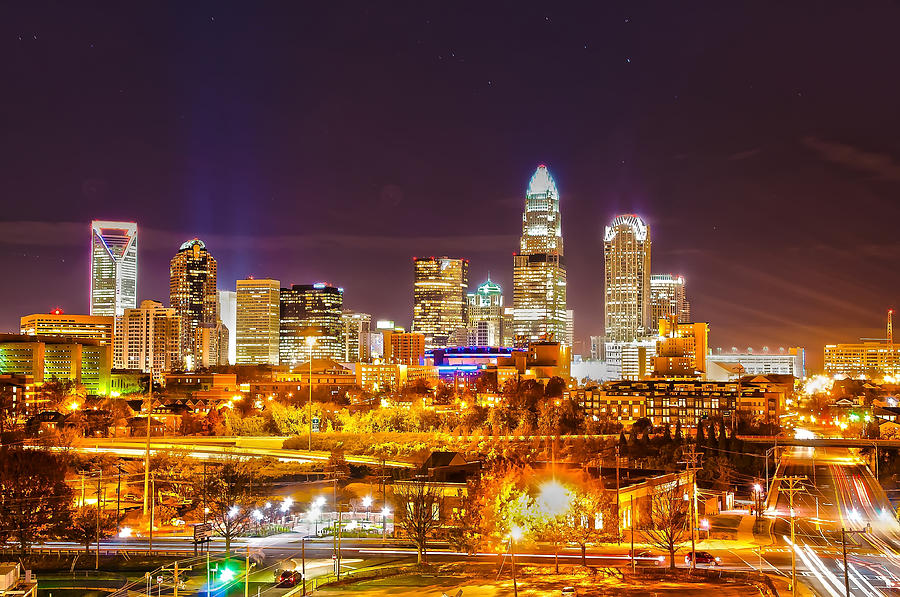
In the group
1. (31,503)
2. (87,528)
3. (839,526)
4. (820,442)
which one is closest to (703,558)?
(839,526)

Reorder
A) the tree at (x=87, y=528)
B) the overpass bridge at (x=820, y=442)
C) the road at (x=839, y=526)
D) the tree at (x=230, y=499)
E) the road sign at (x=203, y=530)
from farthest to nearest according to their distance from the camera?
the overpass bridge at (x=820, y=442), the road sign at (x=203, y=530), the tree at (x=230, y=499), the tree at (x=87, y=528), the road at (x=839, y=526)

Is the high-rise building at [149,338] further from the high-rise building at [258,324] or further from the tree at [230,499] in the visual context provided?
the tree at [230,499]

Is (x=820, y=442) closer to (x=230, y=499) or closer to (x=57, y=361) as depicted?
(x=230, y=499)

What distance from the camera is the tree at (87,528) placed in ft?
92.7

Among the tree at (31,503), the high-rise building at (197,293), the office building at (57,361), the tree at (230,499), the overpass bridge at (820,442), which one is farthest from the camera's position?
the high-rise building at (197,293)

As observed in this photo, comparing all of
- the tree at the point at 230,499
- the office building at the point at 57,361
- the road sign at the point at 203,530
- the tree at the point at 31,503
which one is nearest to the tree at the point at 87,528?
the tree at the point at 31,503

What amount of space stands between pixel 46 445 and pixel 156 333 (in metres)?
122

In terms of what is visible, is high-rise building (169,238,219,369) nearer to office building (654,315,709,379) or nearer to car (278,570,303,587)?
office building (654,315,709,379)

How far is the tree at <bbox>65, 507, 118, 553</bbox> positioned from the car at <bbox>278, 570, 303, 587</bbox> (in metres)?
8.29

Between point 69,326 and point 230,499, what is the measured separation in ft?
399

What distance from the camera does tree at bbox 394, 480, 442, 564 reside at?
2731 centimetres

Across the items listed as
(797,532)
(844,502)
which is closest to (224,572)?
(797,532)

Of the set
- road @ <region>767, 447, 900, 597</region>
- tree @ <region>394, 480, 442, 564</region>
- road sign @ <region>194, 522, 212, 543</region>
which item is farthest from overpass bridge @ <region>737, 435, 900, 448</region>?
road sign @ <region>194, 522, 212, 543</region>

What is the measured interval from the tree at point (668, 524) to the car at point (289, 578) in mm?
10505
